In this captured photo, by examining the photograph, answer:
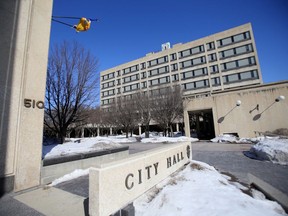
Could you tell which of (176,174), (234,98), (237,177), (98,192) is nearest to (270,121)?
(234,98)

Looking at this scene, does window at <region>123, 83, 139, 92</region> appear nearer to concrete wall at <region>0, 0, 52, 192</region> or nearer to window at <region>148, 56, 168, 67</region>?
window at <region>148, 56, 168, 67</region>

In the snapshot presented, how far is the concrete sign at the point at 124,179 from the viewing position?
2430mm

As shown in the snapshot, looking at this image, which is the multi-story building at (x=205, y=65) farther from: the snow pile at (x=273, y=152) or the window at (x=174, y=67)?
the snow pile at (x=273, y=152)

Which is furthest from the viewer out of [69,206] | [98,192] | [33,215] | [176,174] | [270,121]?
[270,121]

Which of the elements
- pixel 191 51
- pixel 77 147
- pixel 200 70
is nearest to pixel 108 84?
pixel 191 51

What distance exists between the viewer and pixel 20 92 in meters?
4.44

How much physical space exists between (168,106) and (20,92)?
68.5 ft

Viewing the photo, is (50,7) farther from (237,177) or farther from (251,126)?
(251,126)

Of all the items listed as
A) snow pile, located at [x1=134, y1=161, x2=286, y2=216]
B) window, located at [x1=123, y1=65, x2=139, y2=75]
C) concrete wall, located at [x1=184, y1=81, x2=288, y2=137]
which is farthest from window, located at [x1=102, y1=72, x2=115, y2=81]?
snow pile, located at [x1=134, y1=161, x2=286, y2=216]

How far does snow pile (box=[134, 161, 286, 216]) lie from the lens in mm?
2785

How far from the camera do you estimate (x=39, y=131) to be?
468 cm

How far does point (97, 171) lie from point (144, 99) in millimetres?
24347

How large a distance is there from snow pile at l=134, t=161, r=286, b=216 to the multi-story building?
24.2 m

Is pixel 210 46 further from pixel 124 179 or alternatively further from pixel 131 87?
pixel 124 179
